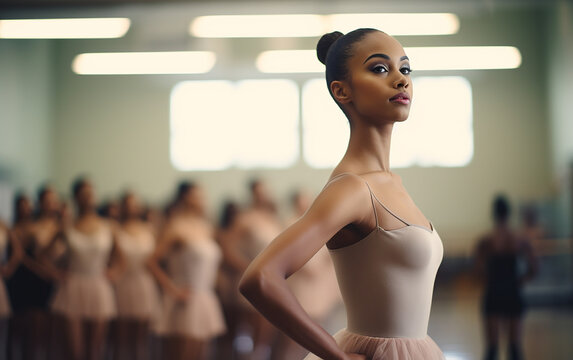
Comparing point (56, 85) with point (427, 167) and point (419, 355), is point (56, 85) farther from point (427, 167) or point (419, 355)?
point (419, 355)

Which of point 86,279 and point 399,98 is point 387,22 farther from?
point 399,98

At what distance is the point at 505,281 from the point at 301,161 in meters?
8.19

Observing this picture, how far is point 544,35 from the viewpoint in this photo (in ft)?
42.1

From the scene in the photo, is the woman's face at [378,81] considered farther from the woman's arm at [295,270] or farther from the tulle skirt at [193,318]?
the tulle skirt at [193,318]

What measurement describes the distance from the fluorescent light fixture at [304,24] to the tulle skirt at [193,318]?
553cm

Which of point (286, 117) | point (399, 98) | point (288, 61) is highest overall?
point (288, 61)

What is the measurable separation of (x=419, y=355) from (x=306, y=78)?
11.9m

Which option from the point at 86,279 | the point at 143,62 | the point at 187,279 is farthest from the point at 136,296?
the point at 143,62

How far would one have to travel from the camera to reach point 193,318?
200 inches

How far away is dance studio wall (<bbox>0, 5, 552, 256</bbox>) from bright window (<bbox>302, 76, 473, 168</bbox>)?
25cm

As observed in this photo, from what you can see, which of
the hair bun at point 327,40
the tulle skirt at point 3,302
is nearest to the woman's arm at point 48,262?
the tulle skirt at point 3,302

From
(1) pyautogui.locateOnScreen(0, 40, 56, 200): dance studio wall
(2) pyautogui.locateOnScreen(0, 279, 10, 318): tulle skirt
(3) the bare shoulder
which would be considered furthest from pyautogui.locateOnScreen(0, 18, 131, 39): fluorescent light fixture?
(3) the bare shoulder

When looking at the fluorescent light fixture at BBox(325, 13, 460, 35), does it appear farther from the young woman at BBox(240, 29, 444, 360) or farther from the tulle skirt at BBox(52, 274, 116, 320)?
the young woman at BBox(240, 29, 444, 360)

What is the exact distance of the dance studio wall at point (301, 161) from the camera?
37.7ft
